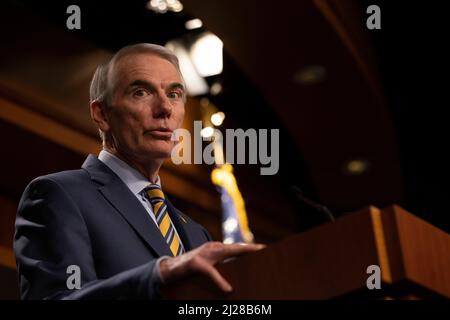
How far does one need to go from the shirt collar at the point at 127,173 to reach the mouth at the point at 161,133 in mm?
90

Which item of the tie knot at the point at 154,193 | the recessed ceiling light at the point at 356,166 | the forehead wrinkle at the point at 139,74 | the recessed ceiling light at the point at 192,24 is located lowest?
the tie knot at the point at 154,193

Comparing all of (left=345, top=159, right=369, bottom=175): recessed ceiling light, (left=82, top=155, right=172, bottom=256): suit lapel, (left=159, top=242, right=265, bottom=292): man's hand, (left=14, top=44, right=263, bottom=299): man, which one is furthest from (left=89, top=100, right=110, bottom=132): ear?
(left=345, top=159, right=369, bottom=175): recessed ceiling light

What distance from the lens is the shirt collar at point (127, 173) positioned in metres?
1.46

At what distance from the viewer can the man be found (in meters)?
1.01

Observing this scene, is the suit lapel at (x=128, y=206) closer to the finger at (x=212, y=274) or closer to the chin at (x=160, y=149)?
the chin at (x=160, y=149)

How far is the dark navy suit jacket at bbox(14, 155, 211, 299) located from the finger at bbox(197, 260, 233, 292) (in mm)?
82

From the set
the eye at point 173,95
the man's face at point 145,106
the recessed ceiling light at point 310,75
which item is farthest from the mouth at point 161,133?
the recessed ceiling light at point 310,75

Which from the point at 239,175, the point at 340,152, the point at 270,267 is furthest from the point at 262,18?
the point at 270,267

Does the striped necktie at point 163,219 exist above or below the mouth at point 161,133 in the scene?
below

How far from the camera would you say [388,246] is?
953 mm

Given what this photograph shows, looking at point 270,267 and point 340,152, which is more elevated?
point 340,152

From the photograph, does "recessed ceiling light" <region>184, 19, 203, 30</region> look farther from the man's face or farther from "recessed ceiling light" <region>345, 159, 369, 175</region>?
the man's face
